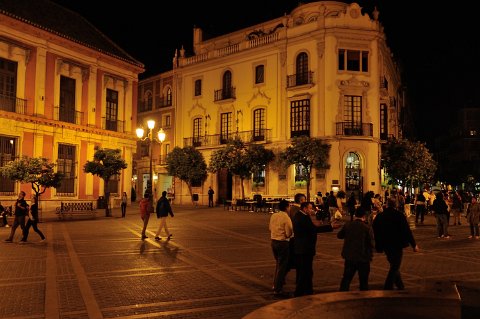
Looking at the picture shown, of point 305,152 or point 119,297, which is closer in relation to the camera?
point 119,297

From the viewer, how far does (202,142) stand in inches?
1699

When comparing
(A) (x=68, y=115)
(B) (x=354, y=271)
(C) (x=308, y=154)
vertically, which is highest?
(A) (x=68, y=115)

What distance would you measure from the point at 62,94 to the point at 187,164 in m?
12.6

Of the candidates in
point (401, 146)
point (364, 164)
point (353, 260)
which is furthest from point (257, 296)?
point (401, 146)

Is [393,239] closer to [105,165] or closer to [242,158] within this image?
[105,165]

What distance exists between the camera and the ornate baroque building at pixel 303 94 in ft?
114

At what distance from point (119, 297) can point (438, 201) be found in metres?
13.2

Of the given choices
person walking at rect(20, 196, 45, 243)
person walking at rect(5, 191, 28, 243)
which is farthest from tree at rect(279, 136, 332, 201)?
person walking at rect(5, 191, 28, 243)

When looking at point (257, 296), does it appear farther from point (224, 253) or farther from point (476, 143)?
point (476, 143)

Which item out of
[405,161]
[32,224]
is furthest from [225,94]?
[32,224]

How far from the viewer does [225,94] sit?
42.0 meters

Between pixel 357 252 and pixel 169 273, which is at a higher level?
pixel 357 252

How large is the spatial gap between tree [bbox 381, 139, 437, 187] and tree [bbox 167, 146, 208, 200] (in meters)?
14.8

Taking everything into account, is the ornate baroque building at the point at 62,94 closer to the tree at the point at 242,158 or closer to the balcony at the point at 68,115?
the balcony at the point at 68,115
